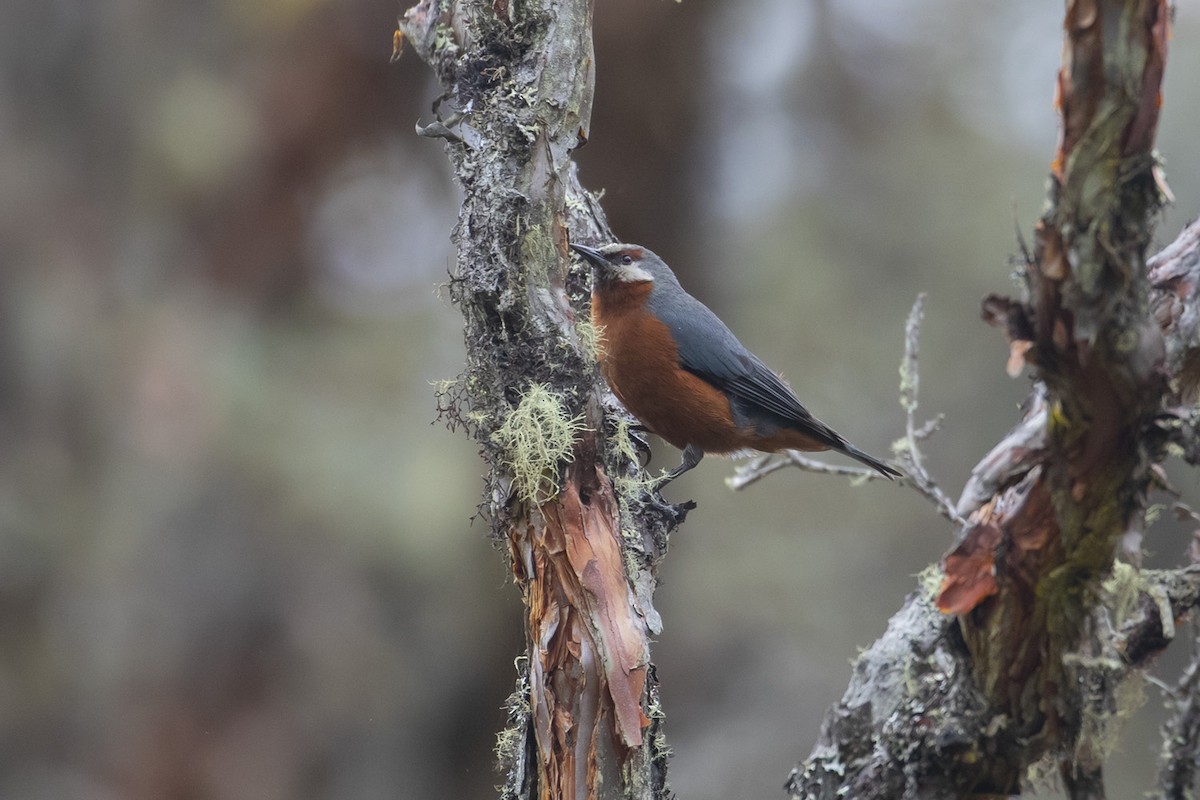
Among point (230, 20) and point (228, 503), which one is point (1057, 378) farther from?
point (230, 20)

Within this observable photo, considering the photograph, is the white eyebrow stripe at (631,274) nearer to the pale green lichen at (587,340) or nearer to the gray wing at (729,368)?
the gray wing at (729,368)

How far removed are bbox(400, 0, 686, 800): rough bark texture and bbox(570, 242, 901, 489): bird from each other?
102cm

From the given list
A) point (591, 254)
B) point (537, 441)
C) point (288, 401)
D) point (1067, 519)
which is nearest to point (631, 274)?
point (591, 254)

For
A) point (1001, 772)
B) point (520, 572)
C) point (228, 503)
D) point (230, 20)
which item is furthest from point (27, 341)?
point (1001, 772)

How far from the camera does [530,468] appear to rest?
3.27 m

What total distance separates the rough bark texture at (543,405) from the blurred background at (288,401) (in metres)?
4.12

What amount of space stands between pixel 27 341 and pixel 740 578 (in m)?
6.42

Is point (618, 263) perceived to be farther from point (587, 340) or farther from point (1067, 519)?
point (1067, 519)

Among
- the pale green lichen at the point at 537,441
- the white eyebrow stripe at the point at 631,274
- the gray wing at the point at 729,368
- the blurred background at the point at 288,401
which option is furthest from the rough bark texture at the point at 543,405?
the blurred background at the point at 288,401

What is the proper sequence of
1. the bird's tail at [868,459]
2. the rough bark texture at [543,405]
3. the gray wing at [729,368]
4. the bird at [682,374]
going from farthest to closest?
the gray wing at [729,368]
the bird's tail at [868,459]
the bird at [682,374]
the rough bark texture at [543,405]

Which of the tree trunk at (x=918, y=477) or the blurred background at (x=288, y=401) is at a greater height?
the blurred background at (x=288, y=401)

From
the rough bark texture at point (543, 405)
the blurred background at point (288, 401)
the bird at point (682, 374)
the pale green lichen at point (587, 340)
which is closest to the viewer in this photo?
the rough bark texture at point (543, 405)

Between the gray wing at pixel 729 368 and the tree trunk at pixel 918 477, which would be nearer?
the tree trunk at pixel 918 477

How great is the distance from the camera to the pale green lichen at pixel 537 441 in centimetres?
327
